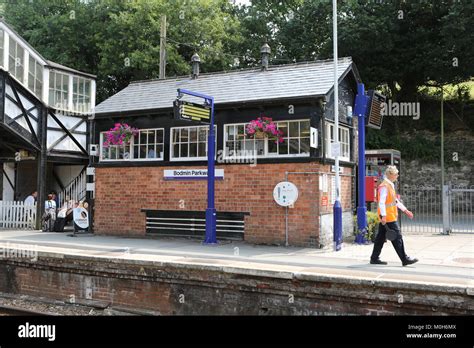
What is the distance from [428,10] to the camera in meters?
29.0

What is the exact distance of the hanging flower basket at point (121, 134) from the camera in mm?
14648

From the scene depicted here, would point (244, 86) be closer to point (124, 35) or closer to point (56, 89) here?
point (56, 89)

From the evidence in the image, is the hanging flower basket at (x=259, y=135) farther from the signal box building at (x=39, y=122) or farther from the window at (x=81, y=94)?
the window at (x=81, y=94)

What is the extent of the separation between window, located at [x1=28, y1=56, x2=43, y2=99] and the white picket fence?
4405mm

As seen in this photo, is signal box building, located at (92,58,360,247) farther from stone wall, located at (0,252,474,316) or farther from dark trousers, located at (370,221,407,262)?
stone wall, located at (0,252,474,316)

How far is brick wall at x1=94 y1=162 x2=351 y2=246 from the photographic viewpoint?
1204cm

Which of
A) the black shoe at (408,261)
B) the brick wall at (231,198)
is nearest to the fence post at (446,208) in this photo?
the brick wall at (231,198)

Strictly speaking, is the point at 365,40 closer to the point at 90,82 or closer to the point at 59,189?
the point at 90,82

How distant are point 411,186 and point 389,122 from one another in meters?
5.55

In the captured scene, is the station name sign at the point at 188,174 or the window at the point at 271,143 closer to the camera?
the window at the point at 271,143

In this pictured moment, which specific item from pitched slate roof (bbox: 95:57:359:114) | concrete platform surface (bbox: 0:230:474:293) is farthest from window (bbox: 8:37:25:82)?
concrete platform surface (bbox: 0:230:474:293)

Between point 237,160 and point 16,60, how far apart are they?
33.6ft

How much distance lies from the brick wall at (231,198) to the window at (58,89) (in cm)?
574

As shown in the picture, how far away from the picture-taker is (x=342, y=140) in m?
14.2
